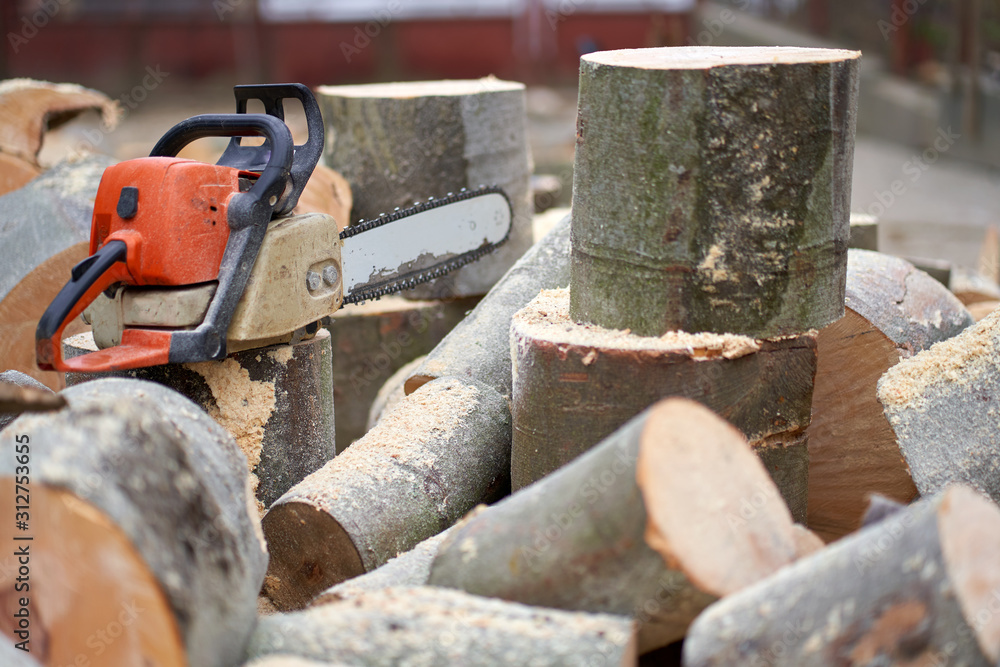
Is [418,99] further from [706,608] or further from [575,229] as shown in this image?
[706,608]

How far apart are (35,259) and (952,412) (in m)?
2.78

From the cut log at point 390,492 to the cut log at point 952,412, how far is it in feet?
3.19

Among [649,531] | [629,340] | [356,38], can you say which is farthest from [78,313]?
[356,38]

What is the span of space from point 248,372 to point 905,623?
1.52m

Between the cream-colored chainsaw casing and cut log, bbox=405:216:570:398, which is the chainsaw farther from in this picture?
cut log, bbox=405:216:570:398

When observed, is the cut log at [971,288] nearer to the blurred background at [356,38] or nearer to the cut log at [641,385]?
the cut log at [641,385]

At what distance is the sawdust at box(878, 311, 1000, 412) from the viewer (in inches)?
82.7

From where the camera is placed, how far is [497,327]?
265 cm

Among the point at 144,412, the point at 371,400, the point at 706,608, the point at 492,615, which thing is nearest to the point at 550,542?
the point at 492,615

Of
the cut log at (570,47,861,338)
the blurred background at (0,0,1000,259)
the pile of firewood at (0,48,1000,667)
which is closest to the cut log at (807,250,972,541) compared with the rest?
the pile of firewood at (0,48,1000,667)

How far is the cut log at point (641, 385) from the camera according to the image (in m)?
1.80

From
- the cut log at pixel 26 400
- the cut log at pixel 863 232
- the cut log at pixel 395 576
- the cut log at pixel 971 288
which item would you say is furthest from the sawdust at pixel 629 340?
the cut log at pixel 971 288

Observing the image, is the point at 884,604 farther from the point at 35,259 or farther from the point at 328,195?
the point at 35,259

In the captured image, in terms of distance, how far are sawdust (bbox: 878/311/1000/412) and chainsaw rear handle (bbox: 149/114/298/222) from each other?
4.95 ft
